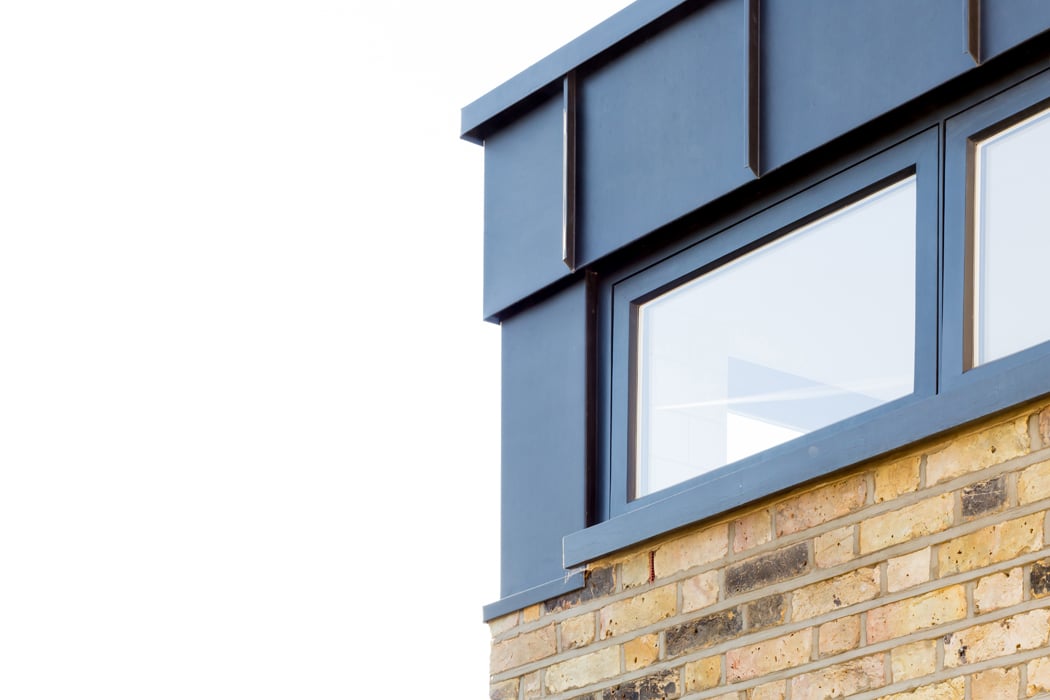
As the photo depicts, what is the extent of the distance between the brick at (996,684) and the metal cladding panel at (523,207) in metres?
3.04

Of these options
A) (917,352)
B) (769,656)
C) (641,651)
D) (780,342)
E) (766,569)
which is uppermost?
(780,342)

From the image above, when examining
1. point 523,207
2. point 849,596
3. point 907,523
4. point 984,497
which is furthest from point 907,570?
point 523,207

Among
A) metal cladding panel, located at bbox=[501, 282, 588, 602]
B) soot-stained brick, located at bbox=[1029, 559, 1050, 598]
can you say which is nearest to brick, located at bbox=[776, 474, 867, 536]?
soot-stained brick, located at bbox=[1029, 559, 1050, 598]

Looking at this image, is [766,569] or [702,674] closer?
[766,569]

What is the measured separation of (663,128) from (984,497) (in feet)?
8.40

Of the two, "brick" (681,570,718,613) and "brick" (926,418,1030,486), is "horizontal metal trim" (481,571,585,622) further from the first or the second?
"brick" (926,418,1030,486)

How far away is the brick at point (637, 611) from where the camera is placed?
7230 mm

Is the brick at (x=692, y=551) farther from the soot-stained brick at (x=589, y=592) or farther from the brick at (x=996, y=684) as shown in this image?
the brick at (x=996, y=684)

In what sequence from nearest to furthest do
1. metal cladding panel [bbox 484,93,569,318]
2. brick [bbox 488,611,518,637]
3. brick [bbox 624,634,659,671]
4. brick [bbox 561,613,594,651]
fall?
brick [bbox 624,634,659,671]
brick [bbox 561,613,594,651]
brick [bbox 488,611,518,637]
metal cladding panel [bbox 484,93,569,318]

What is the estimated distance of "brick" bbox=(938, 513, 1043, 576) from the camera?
5930 millimetres

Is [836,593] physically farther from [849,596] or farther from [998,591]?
[998,591]

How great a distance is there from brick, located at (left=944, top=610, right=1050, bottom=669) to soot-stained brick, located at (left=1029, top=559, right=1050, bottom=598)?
7 cm

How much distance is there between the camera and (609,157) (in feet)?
27.0

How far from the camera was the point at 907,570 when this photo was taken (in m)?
6.29
